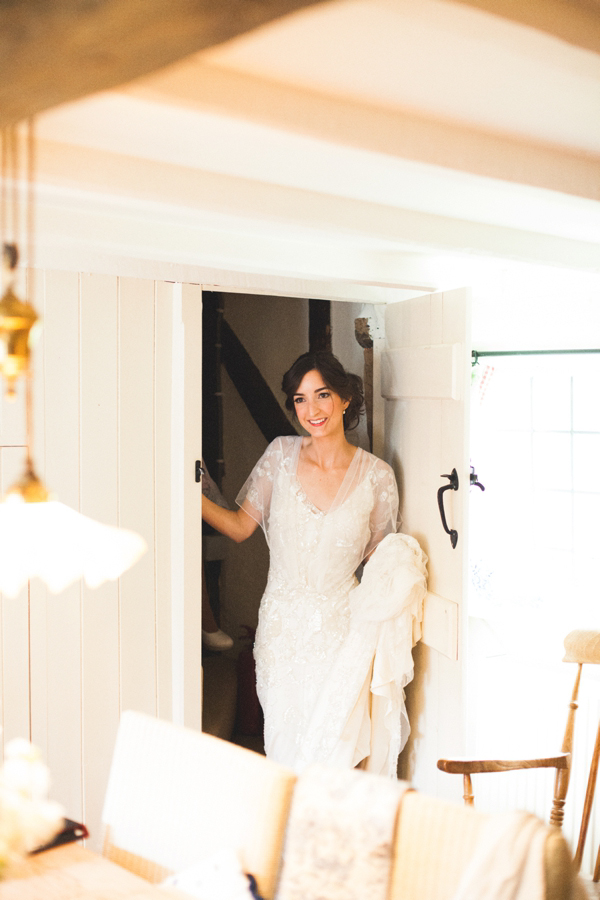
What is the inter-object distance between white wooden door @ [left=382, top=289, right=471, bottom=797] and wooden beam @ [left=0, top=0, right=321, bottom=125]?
2.12 meters

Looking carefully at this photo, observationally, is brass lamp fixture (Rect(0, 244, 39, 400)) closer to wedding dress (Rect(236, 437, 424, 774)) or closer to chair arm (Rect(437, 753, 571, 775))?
chair arm (Rect(437, 753, 571, 775))

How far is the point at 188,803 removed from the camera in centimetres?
196

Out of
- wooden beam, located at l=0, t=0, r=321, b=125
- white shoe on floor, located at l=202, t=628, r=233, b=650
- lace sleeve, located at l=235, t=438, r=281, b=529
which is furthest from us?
white shoe on floor, located at l=202, t=628, r=233, b=650

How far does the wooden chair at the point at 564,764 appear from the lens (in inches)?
89.5

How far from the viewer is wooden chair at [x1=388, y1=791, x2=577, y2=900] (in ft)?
5.18

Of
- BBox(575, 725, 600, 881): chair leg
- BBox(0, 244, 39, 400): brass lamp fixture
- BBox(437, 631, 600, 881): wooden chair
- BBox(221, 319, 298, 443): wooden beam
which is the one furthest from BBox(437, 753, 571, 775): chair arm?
BBox(221, 319, 298, 443): wooden beam

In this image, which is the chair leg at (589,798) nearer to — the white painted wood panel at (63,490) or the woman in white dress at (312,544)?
the woman in white dress at (312,544)

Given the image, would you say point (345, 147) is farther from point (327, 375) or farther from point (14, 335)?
point (327, 375)

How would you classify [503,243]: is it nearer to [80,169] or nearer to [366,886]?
[80,169]

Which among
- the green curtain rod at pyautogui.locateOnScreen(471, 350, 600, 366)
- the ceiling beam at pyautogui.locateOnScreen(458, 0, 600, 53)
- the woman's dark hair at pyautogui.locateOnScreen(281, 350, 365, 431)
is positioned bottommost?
the woman's dark hair at pyautogui.locateOnScreen(281, 350, 365, 431)

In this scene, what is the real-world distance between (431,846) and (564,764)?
90cm

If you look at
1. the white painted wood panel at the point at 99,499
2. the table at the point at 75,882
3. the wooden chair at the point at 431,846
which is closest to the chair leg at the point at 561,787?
the wooden chair at the point at 431,846

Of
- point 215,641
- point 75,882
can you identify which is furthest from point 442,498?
point 215,641

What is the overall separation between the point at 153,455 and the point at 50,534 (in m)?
0.51
